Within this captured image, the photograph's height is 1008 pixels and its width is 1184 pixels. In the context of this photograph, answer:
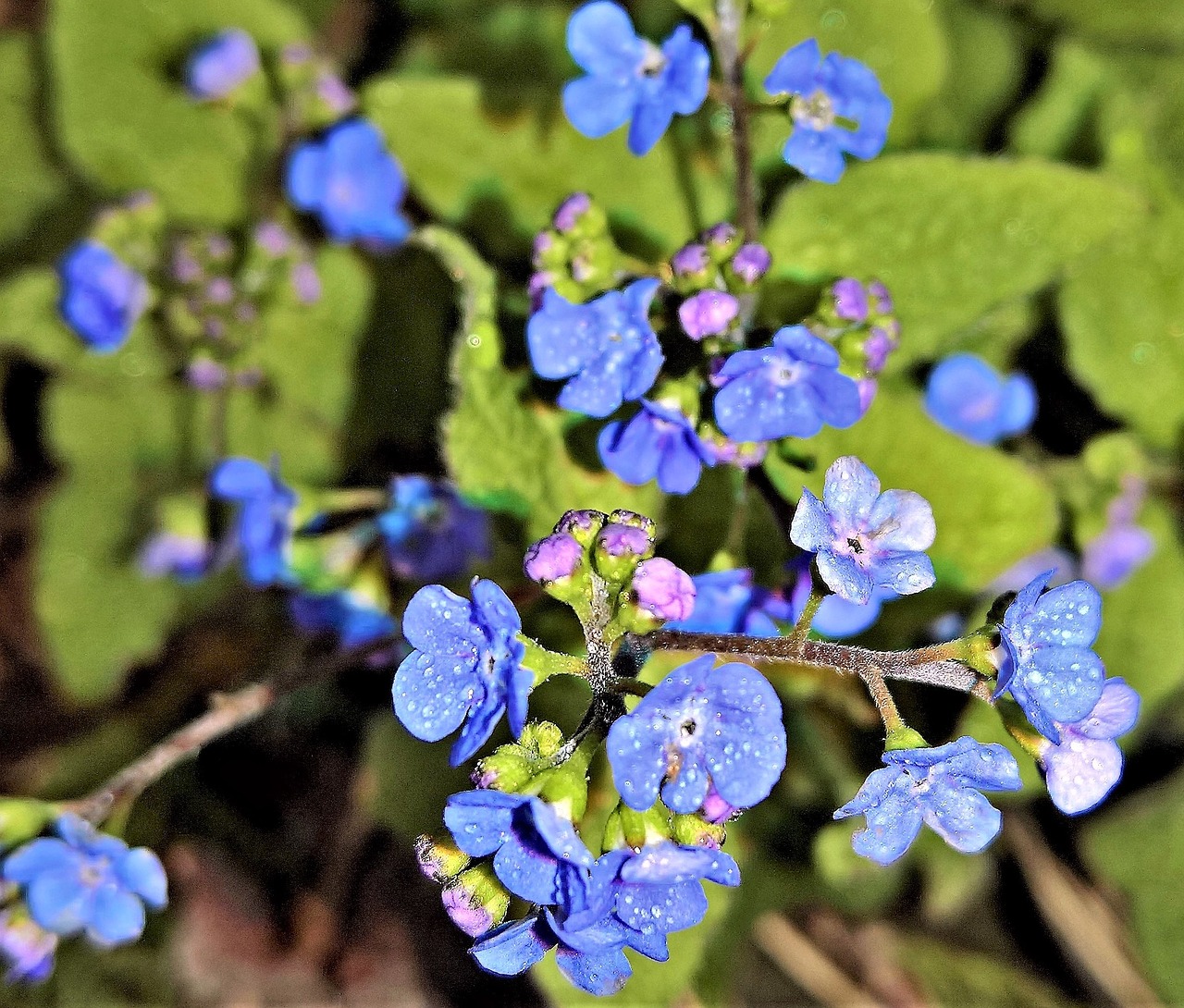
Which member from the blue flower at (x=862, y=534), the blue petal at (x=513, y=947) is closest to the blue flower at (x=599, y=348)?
the blue flower at (x=862, y=534)

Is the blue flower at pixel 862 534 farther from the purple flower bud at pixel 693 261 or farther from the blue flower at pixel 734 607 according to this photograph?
the purple flower bud at pixel 693 261

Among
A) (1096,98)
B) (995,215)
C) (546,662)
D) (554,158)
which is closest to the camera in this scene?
(546,662)

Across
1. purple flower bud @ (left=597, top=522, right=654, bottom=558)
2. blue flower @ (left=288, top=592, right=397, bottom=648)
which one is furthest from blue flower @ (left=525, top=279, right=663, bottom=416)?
blue flower @ (left=288, top=592, right=397, bottom=648)

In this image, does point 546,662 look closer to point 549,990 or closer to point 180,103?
point 549,990

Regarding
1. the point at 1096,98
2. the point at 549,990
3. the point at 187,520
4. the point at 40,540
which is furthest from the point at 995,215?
the point at 40,540

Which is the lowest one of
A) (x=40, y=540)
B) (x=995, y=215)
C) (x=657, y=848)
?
(x=40, y=540)

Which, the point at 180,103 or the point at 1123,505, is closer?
the point at 1123,505

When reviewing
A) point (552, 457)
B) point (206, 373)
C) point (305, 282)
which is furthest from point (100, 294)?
point (552, 457)
